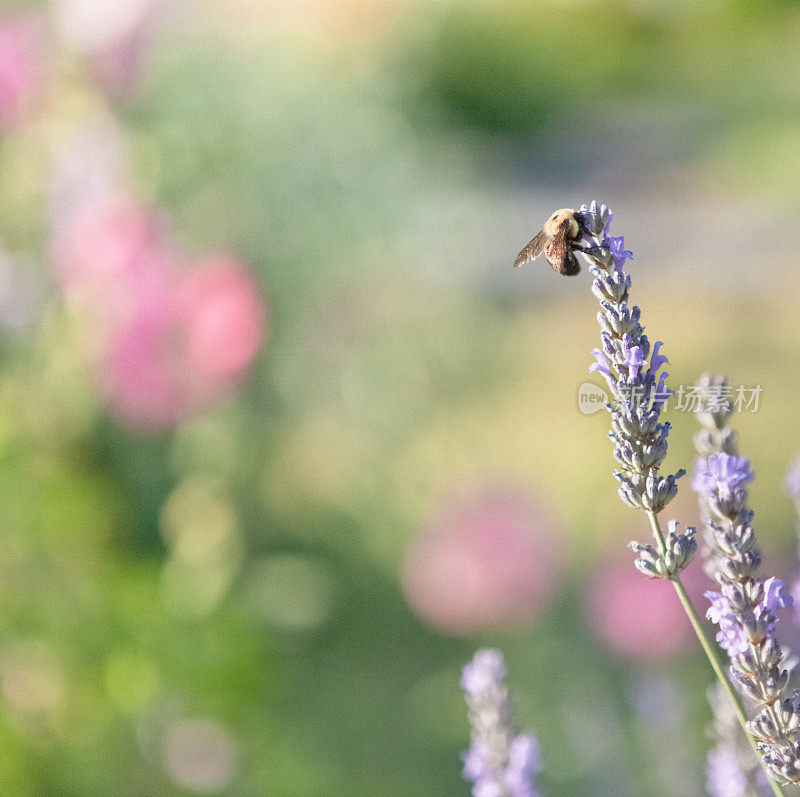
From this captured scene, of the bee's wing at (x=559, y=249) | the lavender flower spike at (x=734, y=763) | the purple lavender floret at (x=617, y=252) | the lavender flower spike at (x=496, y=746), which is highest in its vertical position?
the bee's wing at (x=559, y=249)

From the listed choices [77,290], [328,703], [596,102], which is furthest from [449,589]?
[596,102]

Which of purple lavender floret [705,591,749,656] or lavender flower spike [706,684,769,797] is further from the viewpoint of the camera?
lavender flower spike [706,684,769,797]

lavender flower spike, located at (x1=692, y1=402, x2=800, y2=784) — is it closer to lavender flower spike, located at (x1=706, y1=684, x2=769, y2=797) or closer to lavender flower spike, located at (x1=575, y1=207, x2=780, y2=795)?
lavender flower spike, located at (x1=575, y1=207, x2=780, y2=795)

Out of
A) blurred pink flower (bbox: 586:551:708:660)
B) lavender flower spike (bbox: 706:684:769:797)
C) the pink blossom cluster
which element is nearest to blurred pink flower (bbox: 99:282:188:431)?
the pink blossom cluster

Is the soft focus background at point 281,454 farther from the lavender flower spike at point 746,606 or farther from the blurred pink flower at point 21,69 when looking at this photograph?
the lavender flower spike at point 746,606

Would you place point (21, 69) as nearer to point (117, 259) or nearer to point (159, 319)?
point (117, 259)

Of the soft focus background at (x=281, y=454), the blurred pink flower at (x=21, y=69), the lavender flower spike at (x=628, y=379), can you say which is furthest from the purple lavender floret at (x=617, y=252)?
the blurred pink flower at (x=21, y=69)
